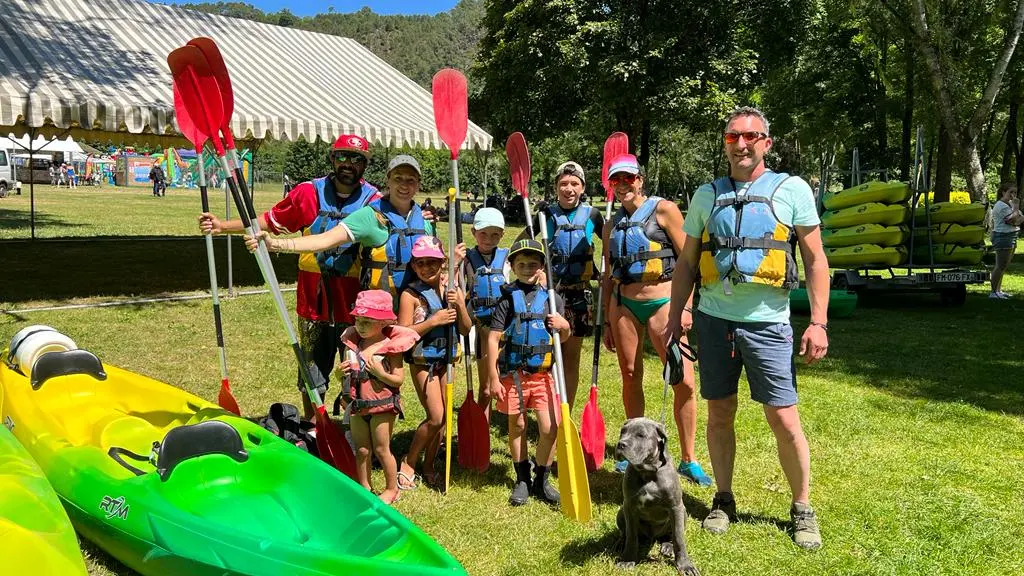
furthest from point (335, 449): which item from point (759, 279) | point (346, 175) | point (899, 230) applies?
point (899, 230)

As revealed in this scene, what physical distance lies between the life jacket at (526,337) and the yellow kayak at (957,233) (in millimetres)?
8442

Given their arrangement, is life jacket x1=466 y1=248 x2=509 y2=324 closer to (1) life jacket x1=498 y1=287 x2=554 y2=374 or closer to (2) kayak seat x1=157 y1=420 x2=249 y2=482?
(1) life jacket x1=498 y1=287 x2=554 y2=374

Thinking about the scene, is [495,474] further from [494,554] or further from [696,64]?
[696,64]

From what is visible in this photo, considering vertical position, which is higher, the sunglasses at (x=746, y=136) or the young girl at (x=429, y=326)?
the sunglasses at (x=746, y=136)

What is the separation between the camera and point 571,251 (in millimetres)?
4469

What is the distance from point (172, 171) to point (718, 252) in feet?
166

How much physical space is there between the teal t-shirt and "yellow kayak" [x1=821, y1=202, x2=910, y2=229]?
7.82 metres

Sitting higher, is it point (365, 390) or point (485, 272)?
point (485, 272)

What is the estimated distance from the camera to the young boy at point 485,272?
4.15 meters

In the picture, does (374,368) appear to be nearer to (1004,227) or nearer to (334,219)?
(334,219)

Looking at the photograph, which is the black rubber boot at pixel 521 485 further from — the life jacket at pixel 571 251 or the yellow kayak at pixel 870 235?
the yellow kayak at pixel 870 235

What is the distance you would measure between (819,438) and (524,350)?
2470 mm

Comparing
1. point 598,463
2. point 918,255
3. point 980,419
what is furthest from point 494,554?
point 918,255

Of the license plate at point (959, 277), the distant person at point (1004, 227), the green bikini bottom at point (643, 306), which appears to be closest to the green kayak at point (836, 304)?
the license plate at point (959, 277)
